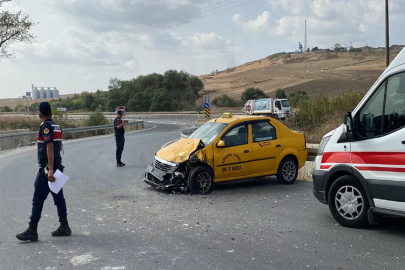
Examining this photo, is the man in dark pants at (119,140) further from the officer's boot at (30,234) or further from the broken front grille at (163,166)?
the officer's boot at (30,234)

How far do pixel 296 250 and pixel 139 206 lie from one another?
3.70 meters

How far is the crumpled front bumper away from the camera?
932 centimetres

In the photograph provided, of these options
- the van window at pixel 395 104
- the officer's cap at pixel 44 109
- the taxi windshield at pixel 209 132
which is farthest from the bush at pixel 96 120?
the van window at pixel 395 104

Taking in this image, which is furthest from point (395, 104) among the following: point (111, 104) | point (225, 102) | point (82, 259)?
point (111, 104)

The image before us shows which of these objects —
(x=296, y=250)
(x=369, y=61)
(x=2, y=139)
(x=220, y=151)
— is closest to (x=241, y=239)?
(x=296, y=250)

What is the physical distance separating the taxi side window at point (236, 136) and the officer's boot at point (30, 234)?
465cm

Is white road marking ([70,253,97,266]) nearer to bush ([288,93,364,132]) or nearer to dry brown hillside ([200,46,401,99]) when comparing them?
bush ([288,93,364,132])

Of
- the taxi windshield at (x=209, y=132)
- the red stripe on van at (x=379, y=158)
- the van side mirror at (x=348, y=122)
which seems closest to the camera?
the red stripe on van at (x=379, y=158)

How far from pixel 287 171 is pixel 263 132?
1127mm

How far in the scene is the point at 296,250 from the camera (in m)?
5.57

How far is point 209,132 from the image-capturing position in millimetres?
10164

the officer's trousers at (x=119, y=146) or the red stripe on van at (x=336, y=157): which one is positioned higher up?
the red stripe on van at (x=336, y=157)

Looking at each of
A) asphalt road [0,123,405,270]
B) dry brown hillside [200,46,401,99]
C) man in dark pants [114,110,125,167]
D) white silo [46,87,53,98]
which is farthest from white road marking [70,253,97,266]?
white silo [46,87,53,98]

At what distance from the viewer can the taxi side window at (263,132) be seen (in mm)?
9932
